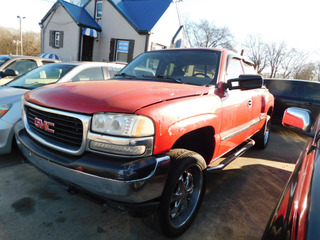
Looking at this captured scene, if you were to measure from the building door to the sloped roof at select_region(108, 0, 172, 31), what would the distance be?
3.35m

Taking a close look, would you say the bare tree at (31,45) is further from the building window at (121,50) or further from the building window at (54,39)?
the building window at (121,50)

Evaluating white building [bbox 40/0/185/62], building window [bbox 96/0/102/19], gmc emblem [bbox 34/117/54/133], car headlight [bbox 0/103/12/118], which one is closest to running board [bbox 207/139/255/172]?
gmc emblem [bbox 34/117/54/133]

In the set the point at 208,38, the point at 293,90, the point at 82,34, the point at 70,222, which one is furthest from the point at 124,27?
the point at 208,38

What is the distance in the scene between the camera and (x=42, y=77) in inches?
172

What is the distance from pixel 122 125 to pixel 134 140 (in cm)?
14

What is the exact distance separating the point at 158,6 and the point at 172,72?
17.1 metres

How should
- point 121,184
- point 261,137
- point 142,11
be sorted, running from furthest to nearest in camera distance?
point 142,11, point 261,137, point 121,184

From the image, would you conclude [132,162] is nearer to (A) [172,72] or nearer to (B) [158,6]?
(A) [172,72]

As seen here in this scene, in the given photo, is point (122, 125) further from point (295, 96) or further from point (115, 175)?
point (295, 96)

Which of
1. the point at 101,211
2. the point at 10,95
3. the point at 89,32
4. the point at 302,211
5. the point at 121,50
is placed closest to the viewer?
the point at 302,211

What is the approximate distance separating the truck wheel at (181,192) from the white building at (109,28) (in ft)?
50.7

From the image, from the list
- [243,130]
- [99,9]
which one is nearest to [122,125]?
[243,130]

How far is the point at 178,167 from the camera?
184 centimetres

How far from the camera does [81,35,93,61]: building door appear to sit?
1788 centimetres
